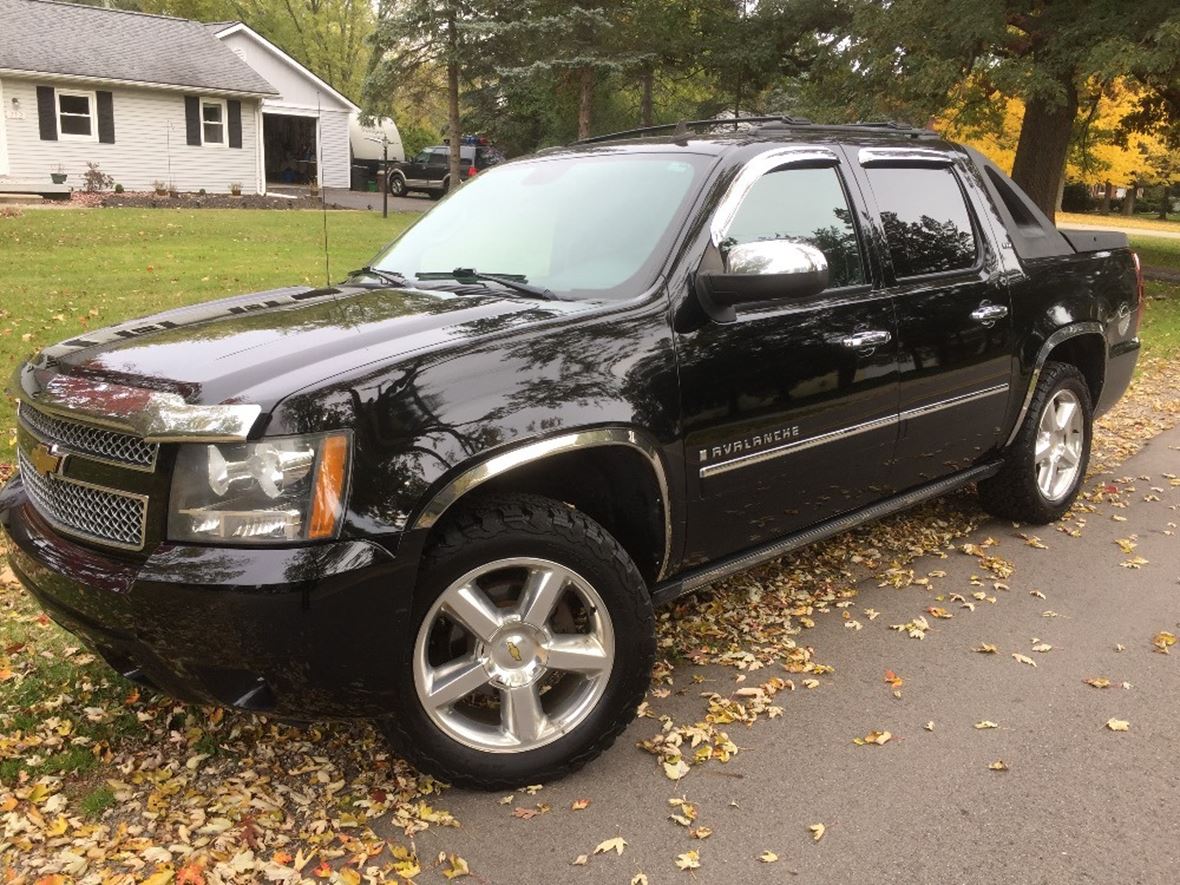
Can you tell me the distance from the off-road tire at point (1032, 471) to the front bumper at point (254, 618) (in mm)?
3625

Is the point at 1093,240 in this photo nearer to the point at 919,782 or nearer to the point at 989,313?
the point at 989,313

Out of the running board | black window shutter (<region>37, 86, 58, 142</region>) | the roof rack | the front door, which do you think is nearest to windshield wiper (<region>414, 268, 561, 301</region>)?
the front door

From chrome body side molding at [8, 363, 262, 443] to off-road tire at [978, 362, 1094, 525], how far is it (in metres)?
3.96

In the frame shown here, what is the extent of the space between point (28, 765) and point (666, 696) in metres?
2.08

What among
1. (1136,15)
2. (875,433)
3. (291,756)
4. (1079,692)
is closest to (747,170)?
(875,433)

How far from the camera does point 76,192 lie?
2641 cm

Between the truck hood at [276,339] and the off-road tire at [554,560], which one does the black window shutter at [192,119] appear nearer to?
the truck hood at [276,339]

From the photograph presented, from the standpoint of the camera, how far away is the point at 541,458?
2.98 m

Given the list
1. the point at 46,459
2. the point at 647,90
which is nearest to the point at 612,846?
the point at 46,459

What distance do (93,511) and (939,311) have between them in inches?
129

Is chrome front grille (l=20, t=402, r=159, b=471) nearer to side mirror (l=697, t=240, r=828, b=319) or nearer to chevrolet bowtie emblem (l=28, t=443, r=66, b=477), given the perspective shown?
chevrolet bowtie emblem (l=28, t=443, r=66, b=477)

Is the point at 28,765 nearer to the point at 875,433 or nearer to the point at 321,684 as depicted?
the point at 321,684

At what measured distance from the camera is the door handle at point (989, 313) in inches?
177

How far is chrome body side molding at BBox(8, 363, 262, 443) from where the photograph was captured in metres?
2.53
